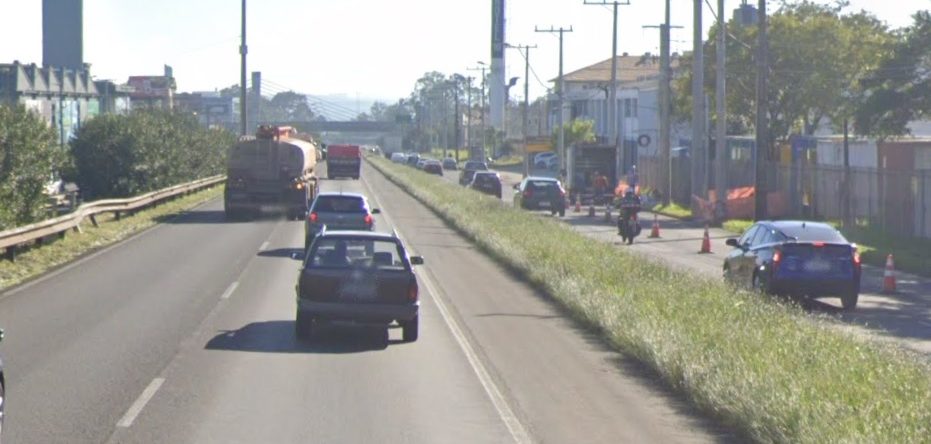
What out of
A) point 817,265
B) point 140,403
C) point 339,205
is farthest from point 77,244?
point 140,403

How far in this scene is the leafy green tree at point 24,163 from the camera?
111ft

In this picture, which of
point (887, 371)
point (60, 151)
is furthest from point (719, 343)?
point (60, 151)

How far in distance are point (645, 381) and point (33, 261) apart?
17.7 m

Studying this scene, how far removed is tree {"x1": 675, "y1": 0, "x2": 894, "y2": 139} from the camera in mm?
68188

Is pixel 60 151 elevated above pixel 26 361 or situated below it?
above

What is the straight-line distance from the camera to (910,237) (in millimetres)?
40875

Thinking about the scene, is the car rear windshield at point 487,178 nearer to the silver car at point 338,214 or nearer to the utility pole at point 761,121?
the utility pole at point 761,121

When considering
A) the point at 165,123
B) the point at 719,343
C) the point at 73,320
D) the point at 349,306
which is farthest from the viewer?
the point at 165,123

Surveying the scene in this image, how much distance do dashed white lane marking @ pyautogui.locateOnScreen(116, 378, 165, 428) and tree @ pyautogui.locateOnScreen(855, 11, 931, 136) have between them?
29991 millimetres

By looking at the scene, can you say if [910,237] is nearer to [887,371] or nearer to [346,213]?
[346,213]

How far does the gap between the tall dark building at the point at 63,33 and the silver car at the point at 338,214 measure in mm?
84035

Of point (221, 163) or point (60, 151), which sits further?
point (221, 163)

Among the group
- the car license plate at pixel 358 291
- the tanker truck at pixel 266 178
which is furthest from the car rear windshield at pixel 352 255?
the tanker truck at pixel 266 178

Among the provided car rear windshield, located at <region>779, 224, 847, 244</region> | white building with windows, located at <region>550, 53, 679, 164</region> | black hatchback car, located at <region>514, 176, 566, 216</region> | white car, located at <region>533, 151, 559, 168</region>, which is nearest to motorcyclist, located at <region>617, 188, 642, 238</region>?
black hatchback car, located at <region>514, 176, 566, 216</region>
